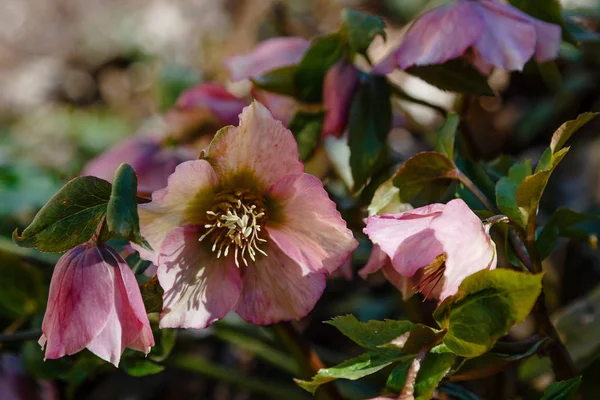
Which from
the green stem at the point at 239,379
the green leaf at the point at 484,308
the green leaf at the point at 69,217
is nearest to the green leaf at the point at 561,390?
the green leaf at the point at 484,308

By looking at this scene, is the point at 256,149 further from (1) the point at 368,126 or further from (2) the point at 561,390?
(2) the point at 561,390

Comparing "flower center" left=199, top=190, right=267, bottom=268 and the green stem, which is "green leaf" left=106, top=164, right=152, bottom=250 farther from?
the green stem

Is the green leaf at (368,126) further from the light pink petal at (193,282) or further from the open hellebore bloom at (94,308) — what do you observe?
the open hellebore bloom at (94,308)

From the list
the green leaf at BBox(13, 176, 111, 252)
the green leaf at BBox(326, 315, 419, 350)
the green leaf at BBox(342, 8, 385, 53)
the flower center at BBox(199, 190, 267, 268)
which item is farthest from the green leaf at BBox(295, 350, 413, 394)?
the green leaf at BBox(342, 8, 385, 53)

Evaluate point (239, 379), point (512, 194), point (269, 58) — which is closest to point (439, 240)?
point (512, 194)

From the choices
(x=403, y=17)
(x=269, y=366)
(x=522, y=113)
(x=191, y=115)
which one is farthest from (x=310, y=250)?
(x=403, y=17)

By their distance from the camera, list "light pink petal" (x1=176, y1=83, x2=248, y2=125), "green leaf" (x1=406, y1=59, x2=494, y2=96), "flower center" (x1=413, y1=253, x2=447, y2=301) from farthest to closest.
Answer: "light pink petal" (x1=176, y1=83, x2=248, y2=125) < "green leaf" (x1=406, y1=59, x2=494, y2=96) < "flower center" (x1=413, y1=253, x2=447, y2=301)
